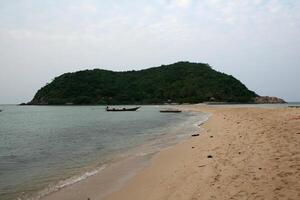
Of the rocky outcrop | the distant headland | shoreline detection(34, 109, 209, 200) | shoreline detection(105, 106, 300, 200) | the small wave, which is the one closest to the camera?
shoreline detection(105, 106, 300, 200)

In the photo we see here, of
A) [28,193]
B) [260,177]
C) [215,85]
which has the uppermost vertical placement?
[215,85]

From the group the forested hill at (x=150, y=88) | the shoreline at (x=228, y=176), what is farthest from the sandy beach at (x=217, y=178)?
the forested hill at (x=150, y=88)

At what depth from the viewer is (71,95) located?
170 metres

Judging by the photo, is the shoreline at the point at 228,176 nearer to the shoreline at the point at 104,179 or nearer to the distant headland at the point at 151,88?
the shoreline at the point at 104,179

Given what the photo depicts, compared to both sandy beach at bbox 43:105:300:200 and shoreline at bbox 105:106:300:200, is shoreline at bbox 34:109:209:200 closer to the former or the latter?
sandy beach at bbox 43:105:300:200

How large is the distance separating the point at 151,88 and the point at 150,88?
0.65 meters

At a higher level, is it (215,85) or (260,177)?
(215,85)

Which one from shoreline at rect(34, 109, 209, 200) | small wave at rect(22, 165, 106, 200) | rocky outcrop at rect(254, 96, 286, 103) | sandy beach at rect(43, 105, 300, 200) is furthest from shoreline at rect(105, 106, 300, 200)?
rocky outcrop at rect(254, 96, 286, 103)

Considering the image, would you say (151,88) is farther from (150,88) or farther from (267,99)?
(267,99)

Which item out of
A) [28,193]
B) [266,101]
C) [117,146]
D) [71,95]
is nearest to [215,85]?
[266,101]

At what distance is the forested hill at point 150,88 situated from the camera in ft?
521

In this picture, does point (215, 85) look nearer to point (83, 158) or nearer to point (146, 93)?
point (146, 93)

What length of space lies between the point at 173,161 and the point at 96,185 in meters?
3.80

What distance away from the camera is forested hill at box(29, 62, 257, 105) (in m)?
159
